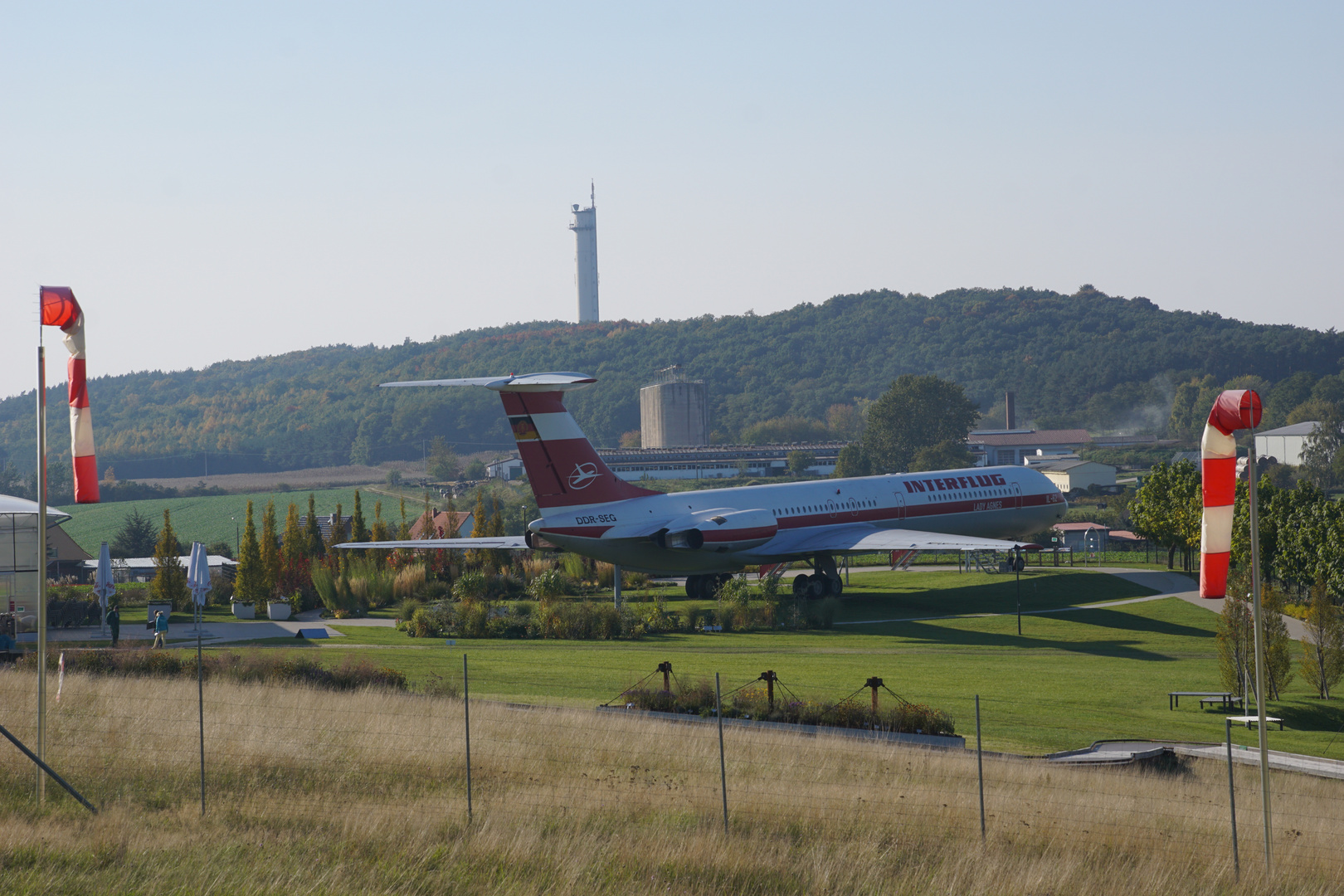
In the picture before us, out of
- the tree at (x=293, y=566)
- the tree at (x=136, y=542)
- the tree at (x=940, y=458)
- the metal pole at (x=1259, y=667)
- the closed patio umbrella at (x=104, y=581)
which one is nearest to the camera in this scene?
the metal pole at (x=1259, y=667)

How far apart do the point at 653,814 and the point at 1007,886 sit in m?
3.96

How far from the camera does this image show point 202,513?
10688cm

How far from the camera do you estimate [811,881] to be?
1092cm

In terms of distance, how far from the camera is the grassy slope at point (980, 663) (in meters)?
22.9

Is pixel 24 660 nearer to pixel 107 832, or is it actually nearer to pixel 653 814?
pixel 107 832

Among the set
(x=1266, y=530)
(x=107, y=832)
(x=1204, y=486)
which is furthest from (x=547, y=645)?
(x=1266, y=530)

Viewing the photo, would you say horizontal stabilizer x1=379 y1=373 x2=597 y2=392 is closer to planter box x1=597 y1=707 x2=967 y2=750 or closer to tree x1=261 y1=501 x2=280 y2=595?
tree x1=261 y1=501 x2=280 y2=595

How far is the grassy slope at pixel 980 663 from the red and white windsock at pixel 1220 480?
922 centimetres

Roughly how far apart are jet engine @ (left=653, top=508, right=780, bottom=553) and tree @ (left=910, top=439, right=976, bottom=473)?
79815mm

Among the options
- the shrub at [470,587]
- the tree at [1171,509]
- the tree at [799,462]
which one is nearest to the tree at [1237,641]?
the tree at [1171,509]

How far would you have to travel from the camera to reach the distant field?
93.4m

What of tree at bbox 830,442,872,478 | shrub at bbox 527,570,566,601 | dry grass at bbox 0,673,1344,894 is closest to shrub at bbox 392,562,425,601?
shrub at bbox 527,570,566,601

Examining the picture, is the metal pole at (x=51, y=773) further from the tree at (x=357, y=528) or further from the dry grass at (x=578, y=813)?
the tree at (x=357, y=528)

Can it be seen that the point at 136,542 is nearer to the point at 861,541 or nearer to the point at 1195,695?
the point at 861,541
